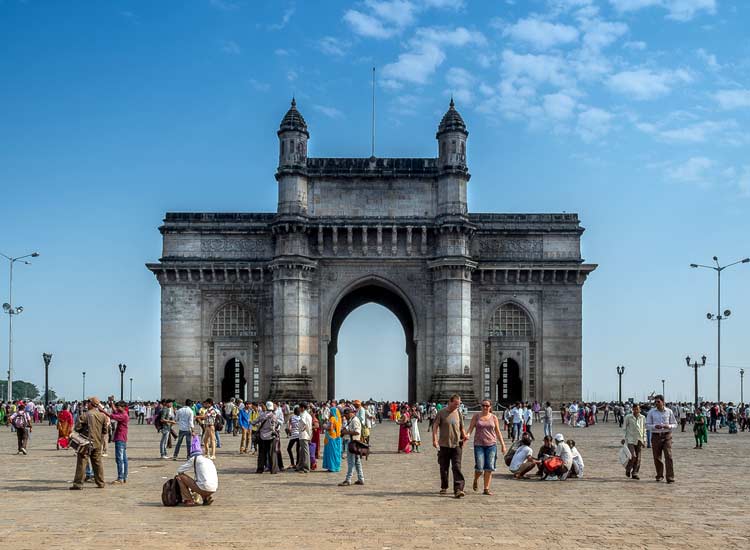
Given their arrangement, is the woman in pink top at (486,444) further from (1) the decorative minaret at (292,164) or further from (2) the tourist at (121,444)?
(1) the decorative minaret at (292,164)

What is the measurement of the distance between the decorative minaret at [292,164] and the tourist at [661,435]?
35424 mm

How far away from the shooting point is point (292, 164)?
55062 mm

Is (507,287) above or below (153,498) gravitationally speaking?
above

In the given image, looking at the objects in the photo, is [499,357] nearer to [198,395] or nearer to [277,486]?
[198,395]

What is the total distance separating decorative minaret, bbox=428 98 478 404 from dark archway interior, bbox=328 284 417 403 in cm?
413

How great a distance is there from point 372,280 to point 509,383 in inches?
412

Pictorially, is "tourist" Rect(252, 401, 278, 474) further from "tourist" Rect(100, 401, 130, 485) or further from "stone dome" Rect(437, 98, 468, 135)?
"stone dome" Rect(437, 98, 468, 135)

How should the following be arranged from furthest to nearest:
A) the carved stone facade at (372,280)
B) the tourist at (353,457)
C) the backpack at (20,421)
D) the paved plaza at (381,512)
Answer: the carved stone facade at (372,280) → the backpack at (20,421) → the tourist at (353,457) → the paved plaza at (381,512)

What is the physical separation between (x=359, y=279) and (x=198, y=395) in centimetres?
1152

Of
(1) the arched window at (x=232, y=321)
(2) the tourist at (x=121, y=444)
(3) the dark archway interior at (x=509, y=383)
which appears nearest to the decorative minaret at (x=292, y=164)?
(1) the arched window at (x=232, y=321)

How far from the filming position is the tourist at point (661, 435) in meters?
20.5

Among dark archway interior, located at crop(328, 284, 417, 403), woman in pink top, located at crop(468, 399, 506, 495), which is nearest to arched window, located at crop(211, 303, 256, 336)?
dark archway interior, located at crop(328, 284, 417, 403)

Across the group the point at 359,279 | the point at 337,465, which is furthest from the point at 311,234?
the point at 337,465

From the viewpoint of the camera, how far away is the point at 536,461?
20953 millimetres
